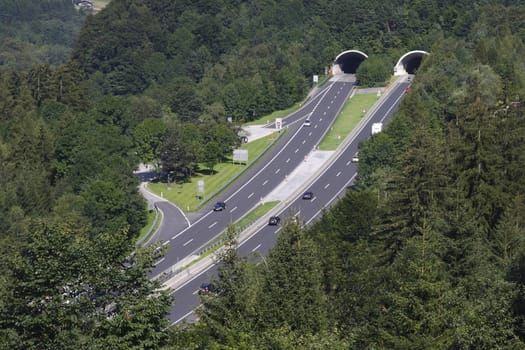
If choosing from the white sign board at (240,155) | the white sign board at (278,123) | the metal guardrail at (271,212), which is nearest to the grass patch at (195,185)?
the white sign board at (240,155)

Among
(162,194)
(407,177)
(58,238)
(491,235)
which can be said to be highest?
(58,238)

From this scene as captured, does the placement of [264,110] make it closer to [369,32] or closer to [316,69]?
[316,69]

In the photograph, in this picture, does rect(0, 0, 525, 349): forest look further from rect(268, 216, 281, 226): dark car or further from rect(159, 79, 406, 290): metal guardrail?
rect(268, 216, 281, 226): dark car

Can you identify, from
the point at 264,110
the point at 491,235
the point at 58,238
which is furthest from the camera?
the point at 264,110

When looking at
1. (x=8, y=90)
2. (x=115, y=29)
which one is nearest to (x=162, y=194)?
(x=8, y=90)

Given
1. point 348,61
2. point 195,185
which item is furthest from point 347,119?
point 348,61

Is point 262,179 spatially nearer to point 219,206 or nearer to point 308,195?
point 308,195
